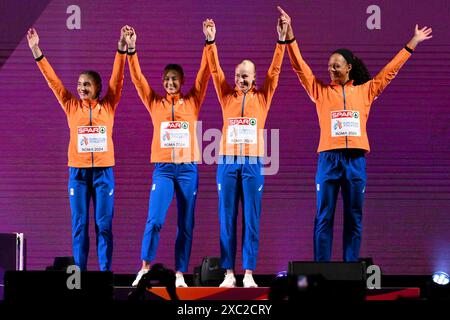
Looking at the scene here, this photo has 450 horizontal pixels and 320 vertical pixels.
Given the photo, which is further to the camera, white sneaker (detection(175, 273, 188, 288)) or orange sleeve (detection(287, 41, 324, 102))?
orange sleeve (detection(287, 41, 324, 102))

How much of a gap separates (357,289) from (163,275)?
1.08 metres

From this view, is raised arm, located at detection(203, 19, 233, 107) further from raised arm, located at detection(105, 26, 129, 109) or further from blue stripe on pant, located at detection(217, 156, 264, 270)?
raised arm, located at detection(105, 26, 129, 109)

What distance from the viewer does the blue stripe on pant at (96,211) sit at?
614cm

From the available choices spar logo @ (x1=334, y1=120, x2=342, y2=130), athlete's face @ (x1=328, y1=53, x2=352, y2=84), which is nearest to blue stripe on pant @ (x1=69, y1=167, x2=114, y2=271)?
spar logo @ (x1=334, y1=120, x2=342, y2=130)

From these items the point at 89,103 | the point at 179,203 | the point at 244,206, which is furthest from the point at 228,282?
the point at 89,103

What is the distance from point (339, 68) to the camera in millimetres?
6098

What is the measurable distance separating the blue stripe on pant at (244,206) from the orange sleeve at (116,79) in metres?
1.11

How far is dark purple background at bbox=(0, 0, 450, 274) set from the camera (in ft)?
24.2

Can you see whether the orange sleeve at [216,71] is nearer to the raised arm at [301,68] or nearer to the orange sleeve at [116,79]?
the raised arm at [301,68]

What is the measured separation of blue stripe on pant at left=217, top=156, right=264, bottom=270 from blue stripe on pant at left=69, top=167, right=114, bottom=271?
91 centimetres

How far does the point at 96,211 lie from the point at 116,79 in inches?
41.8

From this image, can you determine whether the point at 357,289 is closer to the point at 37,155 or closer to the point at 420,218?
the point at 420,218

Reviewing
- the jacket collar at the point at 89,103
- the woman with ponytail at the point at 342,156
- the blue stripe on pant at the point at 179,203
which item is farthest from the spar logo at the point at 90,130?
the woman with ponytail at the point at 342,156

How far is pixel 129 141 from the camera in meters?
7.52
